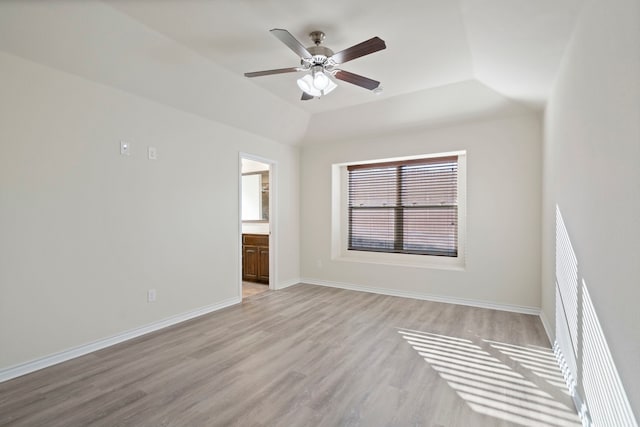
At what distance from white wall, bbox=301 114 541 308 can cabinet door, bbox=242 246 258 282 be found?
2.06 meters

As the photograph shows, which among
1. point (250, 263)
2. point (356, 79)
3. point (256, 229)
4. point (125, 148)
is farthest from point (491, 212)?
point (125, 148)

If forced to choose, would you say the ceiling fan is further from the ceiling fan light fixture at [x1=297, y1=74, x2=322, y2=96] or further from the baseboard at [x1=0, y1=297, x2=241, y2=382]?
the baseboard at [x1=0, y1=297, x2=241, y2=382]

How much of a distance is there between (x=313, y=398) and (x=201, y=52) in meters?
3.13

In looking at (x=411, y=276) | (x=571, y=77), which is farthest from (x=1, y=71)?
(x=411, y=276)

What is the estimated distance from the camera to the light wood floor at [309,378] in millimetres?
1906

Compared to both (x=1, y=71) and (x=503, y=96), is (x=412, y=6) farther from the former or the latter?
(x=1, y=71)

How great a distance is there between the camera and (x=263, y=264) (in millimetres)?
5504

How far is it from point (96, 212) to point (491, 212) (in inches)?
176

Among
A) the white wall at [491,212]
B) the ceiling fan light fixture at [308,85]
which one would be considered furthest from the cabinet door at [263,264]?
the ceiling fan light fixture at [308,85]

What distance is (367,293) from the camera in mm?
4867

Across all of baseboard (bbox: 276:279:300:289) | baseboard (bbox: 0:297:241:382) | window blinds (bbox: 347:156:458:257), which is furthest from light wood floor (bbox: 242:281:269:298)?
window blinds (bbox: 347:156:458:257)

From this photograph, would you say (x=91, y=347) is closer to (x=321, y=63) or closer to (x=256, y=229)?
(x=321, y=63)

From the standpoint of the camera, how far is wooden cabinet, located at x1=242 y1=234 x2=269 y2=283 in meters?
5.48

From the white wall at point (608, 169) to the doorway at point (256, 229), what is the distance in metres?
3.73
